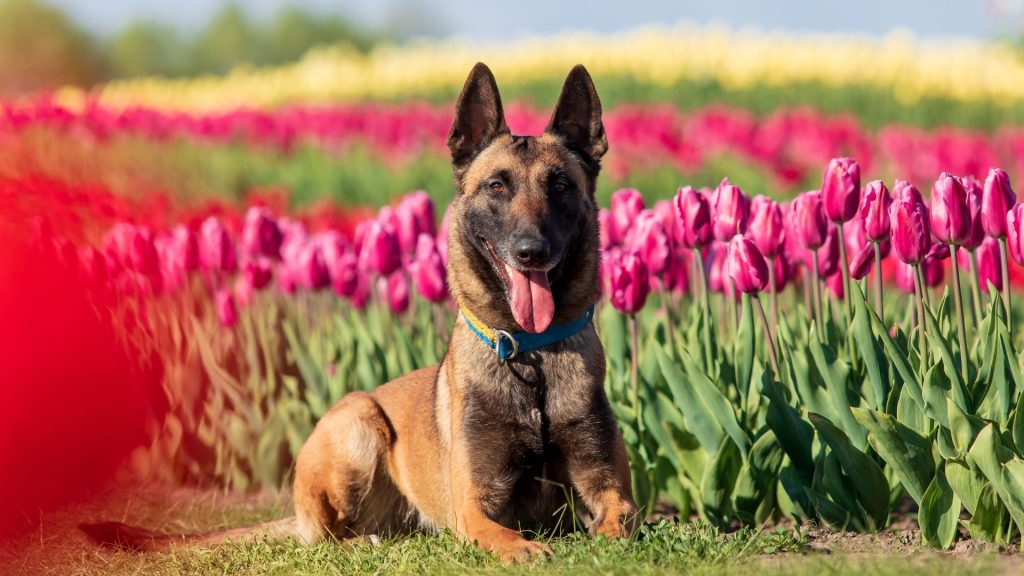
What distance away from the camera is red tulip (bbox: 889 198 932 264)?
4.35 metres

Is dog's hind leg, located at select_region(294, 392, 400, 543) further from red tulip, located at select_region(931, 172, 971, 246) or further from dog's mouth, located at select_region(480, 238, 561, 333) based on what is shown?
red tulip, located at select_region(931, 172, 971, 246)

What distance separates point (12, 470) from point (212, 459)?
3.53 feet

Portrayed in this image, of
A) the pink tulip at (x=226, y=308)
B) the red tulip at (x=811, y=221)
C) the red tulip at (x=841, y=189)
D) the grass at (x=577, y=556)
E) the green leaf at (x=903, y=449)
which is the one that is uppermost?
the red tulip at (x=841, y=189)

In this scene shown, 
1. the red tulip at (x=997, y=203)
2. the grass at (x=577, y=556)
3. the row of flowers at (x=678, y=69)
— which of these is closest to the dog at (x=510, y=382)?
the grass at (x=577, y=556)

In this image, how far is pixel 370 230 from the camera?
6.34 metres

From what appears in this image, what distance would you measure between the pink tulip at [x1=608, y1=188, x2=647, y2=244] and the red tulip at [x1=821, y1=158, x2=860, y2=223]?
4.88ft

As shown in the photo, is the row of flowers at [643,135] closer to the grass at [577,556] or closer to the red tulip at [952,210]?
the red tulip at [952,210]

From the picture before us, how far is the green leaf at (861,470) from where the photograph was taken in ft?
14.3

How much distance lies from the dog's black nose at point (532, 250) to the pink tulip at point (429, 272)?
1981 mm

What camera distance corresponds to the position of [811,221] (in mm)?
4941

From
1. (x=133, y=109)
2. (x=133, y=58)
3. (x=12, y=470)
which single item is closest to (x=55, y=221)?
(x=12, y=470)

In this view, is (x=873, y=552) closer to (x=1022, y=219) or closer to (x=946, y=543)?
(x=946, y=543)

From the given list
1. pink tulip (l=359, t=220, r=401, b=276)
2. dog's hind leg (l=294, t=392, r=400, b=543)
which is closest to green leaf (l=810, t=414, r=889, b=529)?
dog's hind leg (l=294, t=392, r=400, b=543)

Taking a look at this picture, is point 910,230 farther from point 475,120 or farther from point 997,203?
point 475,120
